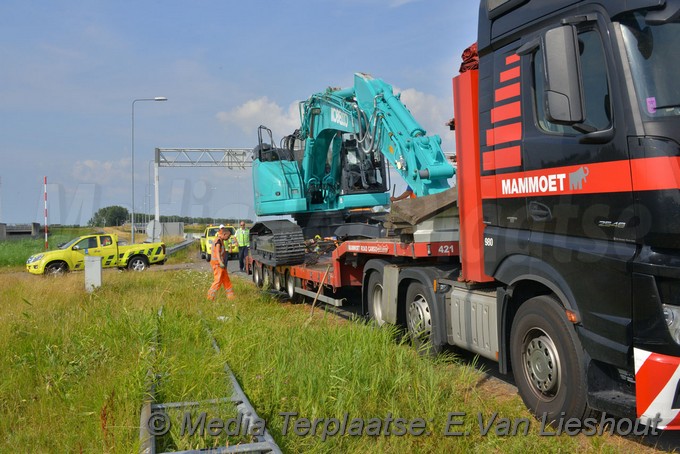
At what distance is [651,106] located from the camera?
11.9ft

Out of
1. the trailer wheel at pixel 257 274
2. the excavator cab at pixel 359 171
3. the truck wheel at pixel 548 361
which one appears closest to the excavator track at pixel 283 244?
the excavator cab at pixel 359 171

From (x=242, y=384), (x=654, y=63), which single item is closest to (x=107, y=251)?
(x=242, y=384)

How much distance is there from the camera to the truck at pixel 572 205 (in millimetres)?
3555

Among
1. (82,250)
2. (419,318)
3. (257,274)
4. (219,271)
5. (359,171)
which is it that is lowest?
(419,318)

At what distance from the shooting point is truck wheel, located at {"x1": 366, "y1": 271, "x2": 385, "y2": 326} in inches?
303

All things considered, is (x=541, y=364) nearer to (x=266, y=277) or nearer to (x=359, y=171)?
(x=359, y=171)

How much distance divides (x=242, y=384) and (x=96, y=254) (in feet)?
60.2

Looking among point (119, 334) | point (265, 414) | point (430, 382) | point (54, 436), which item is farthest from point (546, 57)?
point (119, 334)

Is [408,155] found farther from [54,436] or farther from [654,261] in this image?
[54,436]

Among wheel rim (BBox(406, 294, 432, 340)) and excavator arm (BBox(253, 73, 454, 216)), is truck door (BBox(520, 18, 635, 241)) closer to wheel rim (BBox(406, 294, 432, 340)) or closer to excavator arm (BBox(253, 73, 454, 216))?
wheel rim (BBox(406, 294, 432, 340))

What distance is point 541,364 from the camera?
4531 millimetres

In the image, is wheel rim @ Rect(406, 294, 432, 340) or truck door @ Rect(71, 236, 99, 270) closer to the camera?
wheel rim @ Rect(406, 294, 432, 340)

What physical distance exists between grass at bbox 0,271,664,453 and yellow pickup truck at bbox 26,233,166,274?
1429 centimetres

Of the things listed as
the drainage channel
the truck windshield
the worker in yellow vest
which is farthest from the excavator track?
the truck windshield
